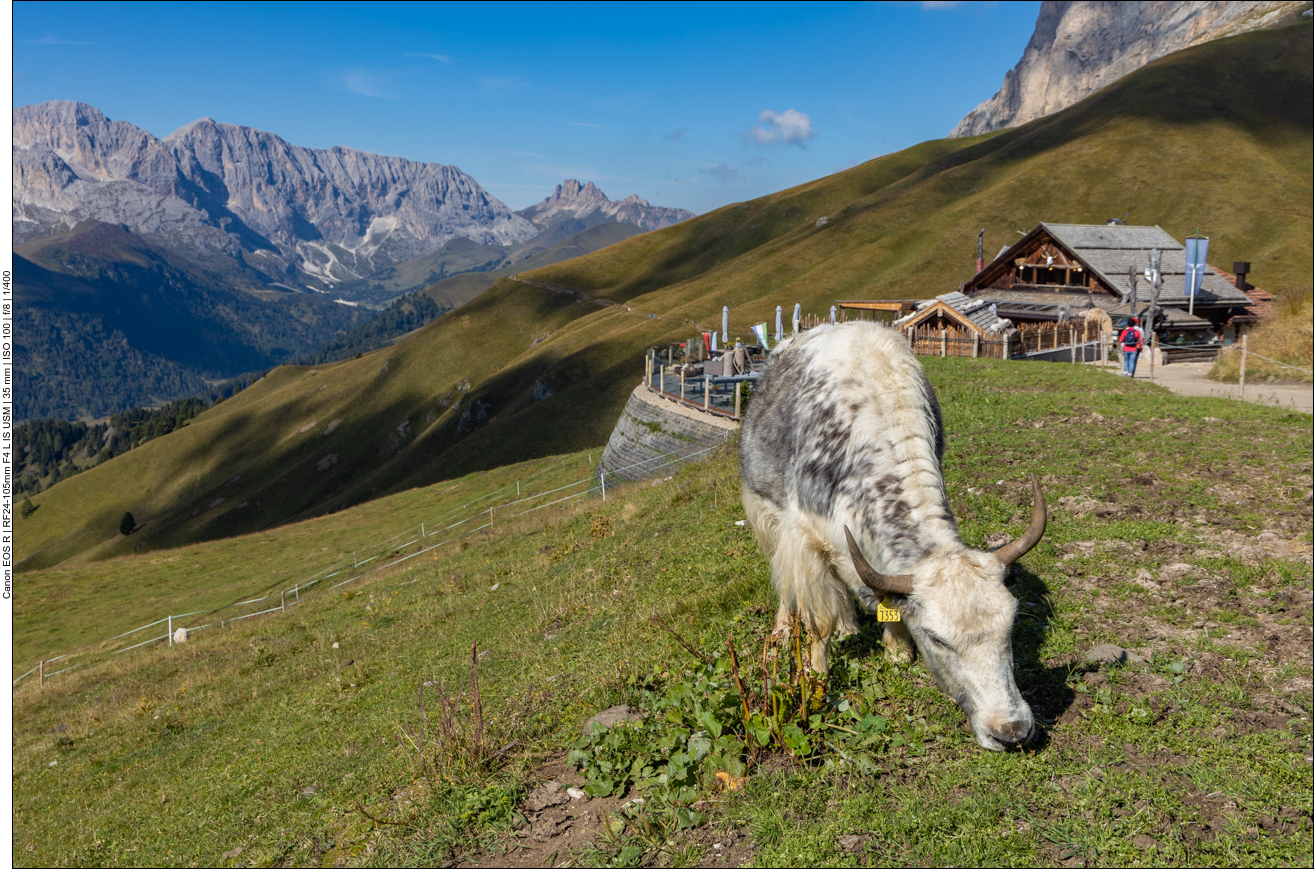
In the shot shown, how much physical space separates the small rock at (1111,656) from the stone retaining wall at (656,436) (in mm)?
20788

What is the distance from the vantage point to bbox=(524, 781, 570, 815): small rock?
6.71 meters

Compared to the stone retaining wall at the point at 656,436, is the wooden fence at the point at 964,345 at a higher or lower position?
higher

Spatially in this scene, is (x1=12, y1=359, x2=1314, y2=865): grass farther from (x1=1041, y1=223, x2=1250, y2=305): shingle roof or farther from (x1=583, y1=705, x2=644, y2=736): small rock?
(x1=1041, y1=223, x2=1250, y2=305): shingle roof

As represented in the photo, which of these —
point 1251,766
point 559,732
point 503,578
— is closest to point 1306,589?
point 1251,766

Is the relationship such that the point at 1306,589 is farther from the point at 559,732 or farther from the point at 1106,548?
the point at 559,732

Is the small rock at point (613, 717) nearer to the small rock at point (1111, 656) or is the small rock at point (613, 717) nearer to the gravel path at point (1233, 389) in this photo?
the small rock at point (1111, 656)

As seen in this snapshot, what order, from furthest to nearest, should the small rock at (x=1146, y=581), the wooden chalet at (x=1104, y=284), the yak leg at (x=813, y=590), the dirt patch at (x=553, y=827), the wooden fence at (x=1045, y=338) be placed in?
1. the wooden chalet at (x=1104, y=284)
2. the wooden fence at (x=1045, y=338)
3. the small rock at (x=1146, y=581)
4. the yak leg at (x=813, y=590)
5. the dirt patch at (x=553, y=827)

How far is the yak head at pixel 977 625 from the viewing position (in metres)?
5.50

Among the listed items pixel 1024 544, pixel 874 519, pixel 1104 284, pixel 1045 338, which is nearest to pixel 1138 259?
pixel 1104 284

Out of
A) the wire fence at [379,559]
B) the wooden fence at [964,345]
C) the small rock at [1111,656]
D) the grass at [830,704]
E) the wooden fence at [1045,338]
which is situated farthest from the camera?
the wooden fence at [1045,338]

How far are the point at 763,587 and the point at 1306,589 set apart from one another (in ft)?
21.4

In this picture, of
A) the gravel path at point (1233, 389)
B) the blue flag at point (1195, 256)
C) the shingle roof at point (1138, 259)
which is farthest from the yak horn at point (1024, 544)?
the shingle roof at point (1138, 259)

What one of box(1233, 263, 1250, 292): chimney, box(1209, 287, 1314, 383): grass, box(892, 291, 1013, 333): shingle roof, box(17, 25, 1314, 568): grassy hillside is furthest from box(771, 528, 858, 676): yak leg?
box(1233, 263, 1250, 292): chimney

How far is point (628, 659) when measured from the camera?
29.8 ft
